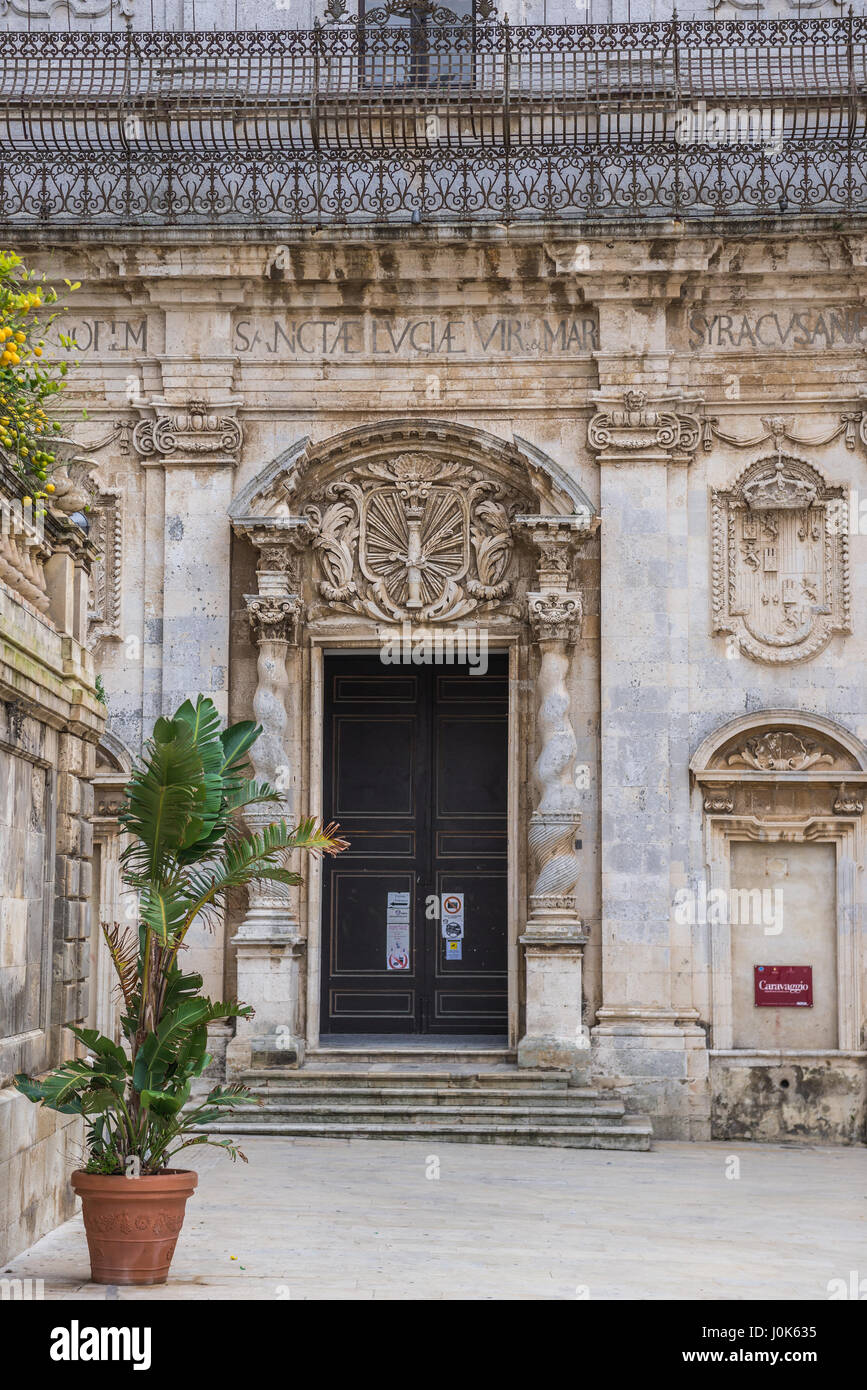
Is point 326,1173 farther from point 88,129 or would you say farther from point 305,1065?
point 88,129

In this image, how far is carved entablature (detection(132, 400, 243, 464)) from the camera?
52.5 feet

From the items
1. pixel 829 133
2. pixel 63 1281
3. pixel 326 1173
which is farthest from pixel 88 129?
pixel 63 1281

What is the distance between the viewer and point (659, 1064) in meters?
15.1

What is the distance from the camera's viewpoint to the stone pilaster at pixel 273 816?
50.2ft

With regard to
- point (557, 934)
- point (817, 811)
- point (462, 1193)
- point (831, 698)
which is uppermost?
point (831, 698)

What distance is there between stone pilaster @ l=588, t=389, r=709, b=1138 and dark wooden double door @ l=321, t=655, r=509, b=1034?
136 cm

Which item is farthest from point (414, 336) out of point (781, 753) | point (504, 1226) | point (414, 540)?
point (504, 1226)

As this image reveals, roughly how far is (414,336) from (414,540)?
1894 millimetres

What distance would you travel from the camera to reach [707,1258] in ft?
32.2

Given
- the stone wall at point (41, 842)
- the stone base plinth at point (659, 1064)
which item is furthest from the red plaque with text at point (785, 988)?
the stone wall at point (41, 842)

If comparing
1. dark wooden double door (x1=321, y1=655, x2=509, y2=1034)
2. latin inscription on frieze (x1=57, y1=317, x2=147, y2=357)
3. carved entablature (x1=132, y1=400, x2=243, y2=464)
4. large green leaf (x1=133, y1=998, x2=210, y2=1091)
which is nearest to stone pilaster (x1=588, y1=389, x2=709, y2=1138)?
dark wooden double door (x1=321, y1=655, x2=509, y2=1034)

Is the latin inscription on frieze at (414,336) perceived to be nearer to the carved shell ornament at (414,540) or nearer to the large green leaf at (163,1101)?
the carved shell ornament at (414,540)

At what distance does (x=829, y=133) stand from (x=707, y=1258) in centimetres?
1077

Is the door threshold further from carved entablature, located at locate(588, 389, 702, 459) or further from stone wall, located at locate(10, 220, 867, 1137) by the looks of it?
carved entablature, located at locate(588, 389, 702, 459)
